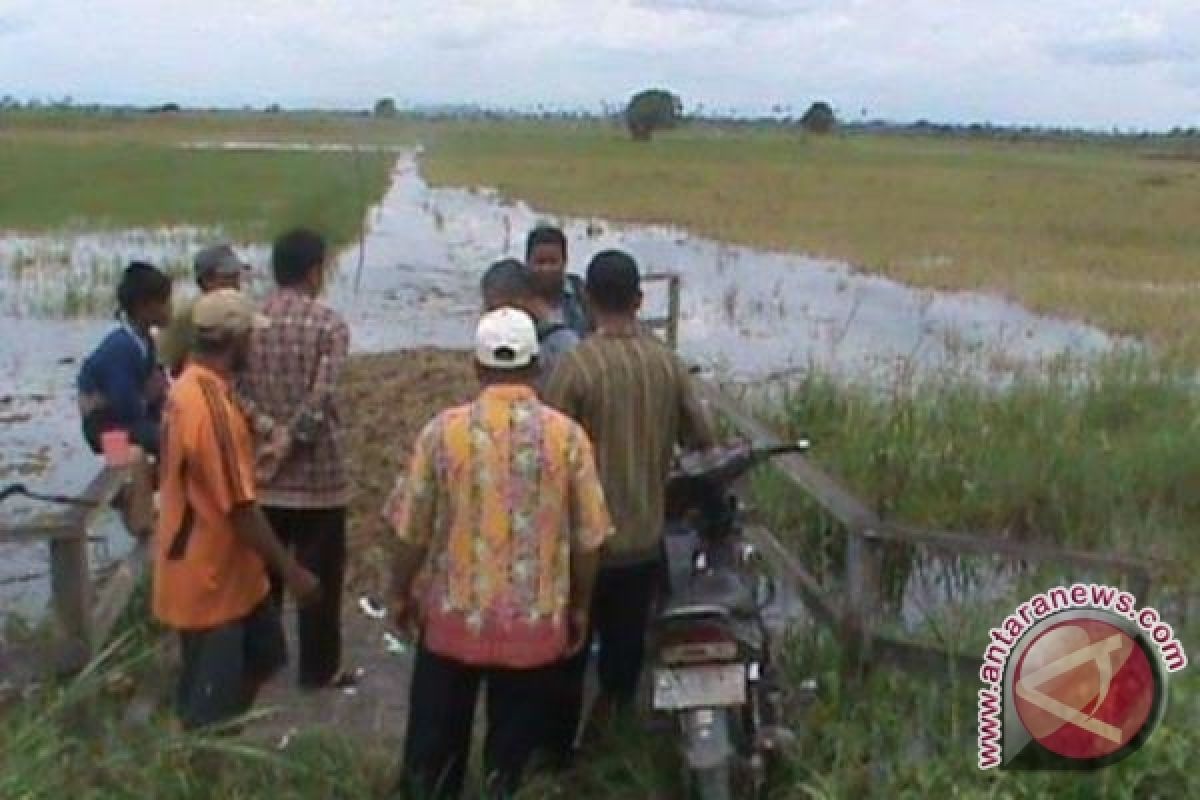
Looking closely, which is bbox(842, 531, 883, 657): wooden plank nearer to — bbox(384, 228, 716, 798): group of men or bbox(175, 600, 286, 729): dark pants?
bbox(384, 228, 716, 798): group of men

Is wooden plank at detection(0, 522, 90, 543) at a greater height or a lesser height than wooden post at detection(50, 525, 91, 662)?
greater

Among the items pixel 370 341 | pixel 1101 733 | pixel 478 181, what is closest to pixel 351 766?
pixel 1101 733

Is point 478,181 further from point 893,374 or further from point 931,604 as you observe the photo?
point 931,604

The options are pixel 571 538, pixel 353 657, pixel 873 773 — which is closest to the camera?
pixel 571 538

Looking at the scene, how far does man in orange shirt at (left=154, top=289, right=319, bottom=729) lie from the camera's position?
3814 millimetres

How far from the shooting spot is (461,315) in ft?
58.9

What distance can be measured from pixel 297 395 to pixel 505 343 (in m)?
1.30

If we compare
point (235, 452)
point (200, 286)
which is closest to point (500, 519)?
point (235, 452)

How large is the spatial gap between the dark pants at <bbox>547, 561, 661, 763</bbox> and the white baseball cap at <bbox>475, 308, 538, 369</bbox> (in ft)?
2.63

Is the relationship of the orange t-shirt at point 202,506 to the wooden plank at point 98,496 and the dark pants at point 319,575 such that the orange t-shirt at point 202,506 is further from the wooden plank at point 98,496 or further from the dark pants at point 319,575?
the dark pants at point 319,575

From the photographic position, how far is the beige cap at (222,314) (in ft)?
12.9

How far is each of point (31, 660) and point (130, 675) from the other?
0.56 meters

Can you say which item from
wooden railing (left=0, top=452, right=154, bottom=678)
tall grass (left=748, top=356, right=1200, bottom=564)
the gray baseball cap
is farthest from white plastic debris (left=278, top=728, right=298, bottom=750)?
tall grass (left=748, top=356, right=1200, bottom=564)

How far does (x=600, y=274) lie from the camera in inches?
157
